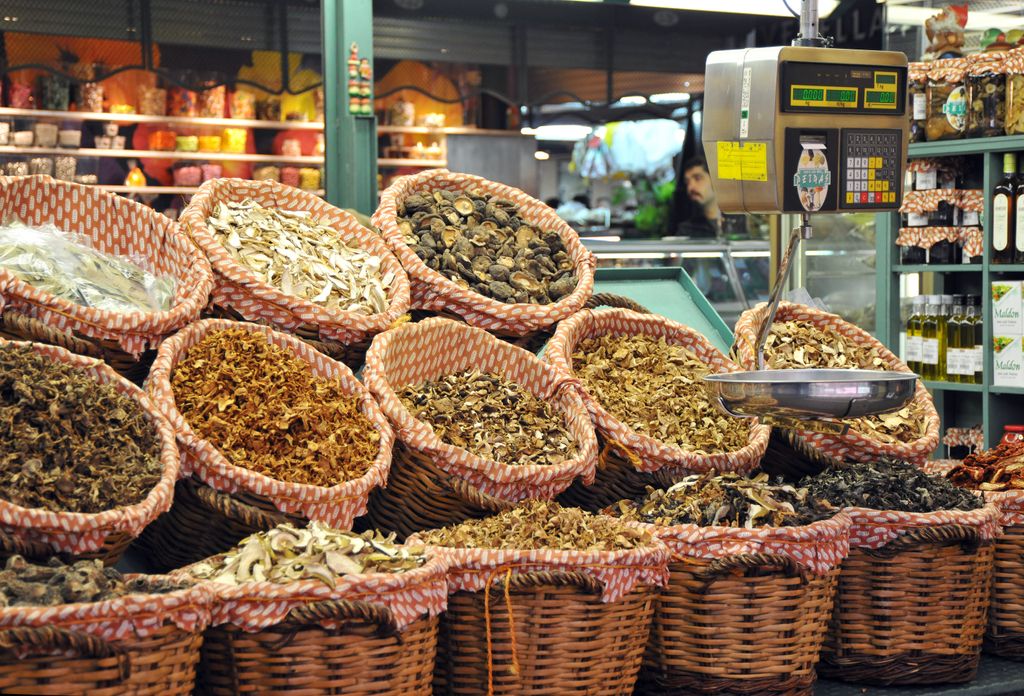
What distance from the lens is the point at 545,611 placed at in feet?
6.49

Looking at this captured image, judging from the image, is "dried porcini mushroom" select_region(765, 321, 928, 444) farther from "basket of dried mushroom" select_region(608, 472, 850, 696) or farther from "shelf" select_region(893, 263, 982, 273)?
"shelf" select_region(893, 263, 982, 273)

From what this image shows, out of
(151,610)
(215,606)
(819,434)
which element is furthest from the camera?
(819,434)

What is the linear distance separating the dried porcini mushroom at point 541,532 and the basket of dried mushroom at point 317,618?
0.64 ft

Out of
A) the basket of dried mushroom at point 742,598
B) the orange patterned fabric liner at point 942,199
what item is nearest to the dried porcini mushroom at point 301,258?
the basket of dried mushroom at point 742,598

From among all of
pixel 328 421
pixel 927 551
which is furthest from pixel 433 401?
pixel 927 551

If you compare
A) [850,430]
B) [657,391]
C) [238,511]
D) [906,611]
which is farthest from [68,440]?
[850,430]

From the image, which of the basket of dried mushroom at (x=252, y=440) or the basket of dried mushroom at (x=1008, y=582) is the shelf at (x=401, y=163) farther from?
the basket of dried mushroom at (x=1008, y=582)

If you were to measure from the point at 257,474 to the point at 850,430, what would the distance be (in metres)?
1.40

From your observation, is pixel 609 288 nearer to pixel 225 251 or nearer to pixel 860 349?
pixel 860 349

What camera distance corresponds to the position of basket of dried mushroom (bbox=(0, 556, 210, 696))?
5.05 ft

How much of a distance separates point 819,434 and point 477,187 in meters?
1.09

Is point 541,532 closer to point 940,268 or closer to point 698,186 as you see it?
point 940,268

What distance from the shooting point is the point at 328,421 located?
2248mm

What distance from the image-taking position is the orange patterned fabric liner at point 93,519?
→ 178cm
